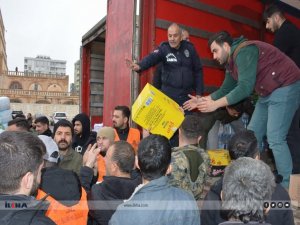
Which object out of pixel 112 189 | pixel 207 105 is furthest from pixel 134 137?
pixel 112 189

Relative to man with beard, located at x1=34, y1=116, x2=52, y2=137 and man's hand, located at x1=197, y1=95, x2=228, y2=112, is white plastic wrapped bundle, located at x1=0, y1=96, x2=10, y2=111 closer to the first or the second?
man with beard, located at x1=34, y1=116, x2=52, y2=137

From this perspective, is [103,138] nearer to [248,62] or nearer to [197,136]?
[197,136]

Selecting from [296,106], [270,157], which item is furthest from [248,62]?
[270,157]

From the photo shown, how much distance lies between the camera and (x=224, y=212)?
1.82 meters

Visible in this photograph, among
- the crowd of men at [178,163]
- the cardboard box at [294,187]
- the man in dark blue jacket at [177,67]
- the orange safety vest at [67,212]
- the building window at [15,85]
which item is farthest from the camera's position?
the building window at [15,85]

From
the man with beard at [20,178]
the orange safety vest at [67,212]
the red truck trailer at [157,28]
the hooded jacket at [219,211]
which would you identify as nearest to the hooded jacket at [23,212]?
the man with beard at [20,178]

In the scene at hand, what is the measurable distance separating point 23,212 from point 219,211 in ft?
3.77

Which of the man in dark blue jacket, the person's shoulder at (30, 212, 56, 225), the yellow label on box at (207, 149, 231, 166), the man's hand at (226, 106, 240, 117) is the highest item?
the man in dark blue jacket

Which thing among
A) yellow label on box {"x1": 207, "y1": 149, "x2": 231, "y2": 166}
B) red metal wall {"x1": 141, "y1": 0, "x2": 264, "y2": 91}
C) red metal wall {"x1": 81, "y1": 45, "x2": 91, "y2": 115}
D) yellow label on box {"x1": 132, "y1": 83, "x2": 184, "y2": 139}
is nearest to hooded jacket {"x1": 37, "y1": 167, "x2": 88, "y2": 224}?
yellow label on box {"x1": 132, "y1": 83, "x2": 184, "y2": 139}

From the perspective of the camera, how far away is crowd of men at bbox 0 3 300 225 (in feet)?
5.75

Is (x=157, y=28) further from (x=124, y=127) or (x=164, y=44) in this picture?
(x=124, y=127)

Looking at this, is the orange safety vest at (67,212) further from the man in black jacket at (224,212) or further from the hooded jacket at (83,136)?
the hooded jacket at (83,136)

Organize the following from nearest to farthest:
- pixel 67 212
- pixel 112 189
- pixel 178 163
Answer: pixel 67 212, pixel 112 189, pixel 178 163

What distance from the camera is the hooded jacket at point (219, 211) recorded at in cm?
216
